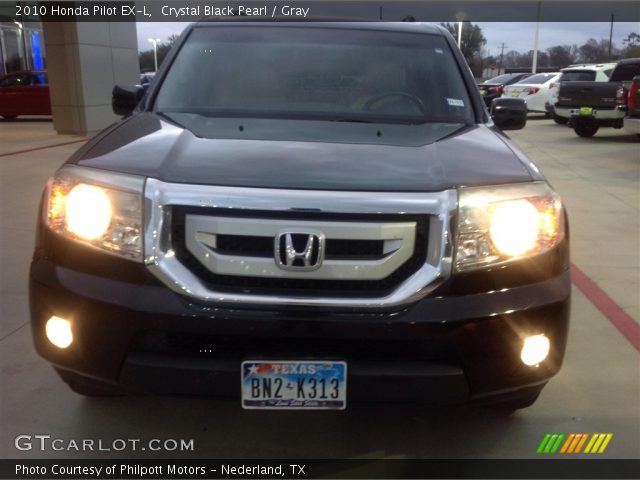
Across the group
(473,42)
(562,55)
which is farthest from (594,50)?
(473,42)

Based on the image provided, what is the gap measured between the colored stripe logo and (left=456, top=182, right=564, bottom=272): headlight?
0.97m

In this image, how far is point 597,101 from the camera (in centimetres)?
1443

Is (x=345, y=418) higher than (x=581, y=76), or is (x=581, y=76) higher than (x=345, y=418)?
(x=581, y=76)

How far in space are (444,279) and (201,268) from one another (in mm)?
831

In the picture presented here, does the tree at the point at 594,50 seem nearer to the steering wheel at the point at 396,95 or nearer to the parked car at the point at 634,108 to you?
the parked car at the point at 634,108

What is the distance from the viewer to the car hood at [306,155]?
2.32m

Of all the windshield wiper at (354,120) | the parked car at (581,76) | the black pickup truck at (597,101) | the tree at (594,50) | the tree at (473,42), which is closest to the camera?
the windshield wiper at (354,120)

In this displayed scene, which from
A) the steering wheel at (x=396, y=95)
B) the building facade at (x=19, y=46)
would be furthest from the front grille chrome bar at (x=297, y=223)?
the building facade at (x=19, y=46)

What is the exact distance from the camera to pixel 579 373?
11.4 feet

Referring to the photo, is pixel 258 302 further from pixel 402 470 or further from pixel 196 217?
pixel 402 470

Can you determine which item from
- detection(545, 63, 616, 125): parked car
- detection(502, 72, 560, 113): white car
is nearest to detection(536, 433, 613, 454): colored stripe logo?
detection(545, 63, 616, 125): parked car

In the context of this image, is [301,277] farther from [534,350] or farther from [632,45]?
[632,45]

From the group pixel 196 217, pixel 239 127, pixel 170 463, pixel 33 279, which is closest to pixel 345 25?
pixel 239 127

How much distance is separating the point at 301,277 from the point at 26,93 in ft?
65.9
